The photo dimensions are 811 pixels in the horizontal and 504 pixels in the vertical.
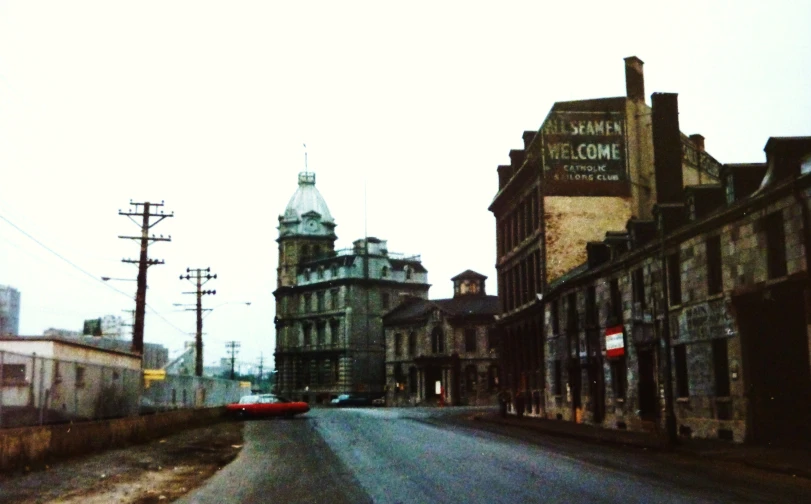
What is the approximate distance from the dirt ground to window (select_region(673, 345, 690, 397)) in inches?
547

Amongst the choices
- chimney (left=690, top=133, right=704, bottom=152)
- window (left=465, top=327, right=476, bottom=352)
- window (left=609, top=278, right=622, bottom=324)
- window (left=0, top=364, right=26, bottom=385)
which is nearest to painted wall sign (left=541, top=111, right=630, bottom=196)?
chimney (left=690, top=133, right=704, bottom=152)

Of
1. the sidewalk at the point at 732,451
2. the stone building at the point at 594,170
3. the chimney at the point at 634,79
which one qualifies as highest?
the chimney at the point at 634,79

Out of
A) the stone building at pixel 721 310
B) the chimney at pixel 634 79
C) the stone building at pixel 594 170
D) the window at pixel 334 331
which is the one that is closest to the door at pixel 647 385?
the stone building at pixel 721 310

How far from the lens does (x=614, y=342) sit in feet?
104

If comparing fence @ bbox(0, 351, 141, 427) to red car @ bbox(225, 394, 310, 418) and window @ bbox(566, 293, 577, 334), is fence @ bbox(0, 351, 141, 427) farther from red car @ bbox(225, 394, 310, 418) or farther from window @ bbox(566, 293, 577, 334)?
window @ bbox(566, 293, 577, 334)

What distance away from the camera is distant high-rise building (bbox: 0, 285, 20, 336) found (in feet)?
279

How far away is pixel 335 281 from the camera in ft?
333

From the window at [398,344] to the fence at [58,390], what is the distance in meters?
64.1

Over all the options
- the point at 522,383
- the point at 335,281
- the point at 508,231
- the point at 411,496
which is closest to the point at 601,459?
the point at 411,496

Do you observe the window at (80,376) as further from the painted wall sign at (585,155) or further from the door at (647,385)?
the painted wall sign at (585,155)

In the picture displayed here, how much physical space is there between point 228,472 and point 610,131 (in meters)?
30.1

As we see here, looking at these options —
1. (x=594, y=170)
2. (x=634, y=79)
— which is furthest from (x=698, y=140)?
(x=594, y=170)

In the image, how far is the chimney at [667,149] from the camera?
40.8m

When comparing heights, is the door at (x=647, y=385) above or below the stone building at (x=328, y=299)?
below
